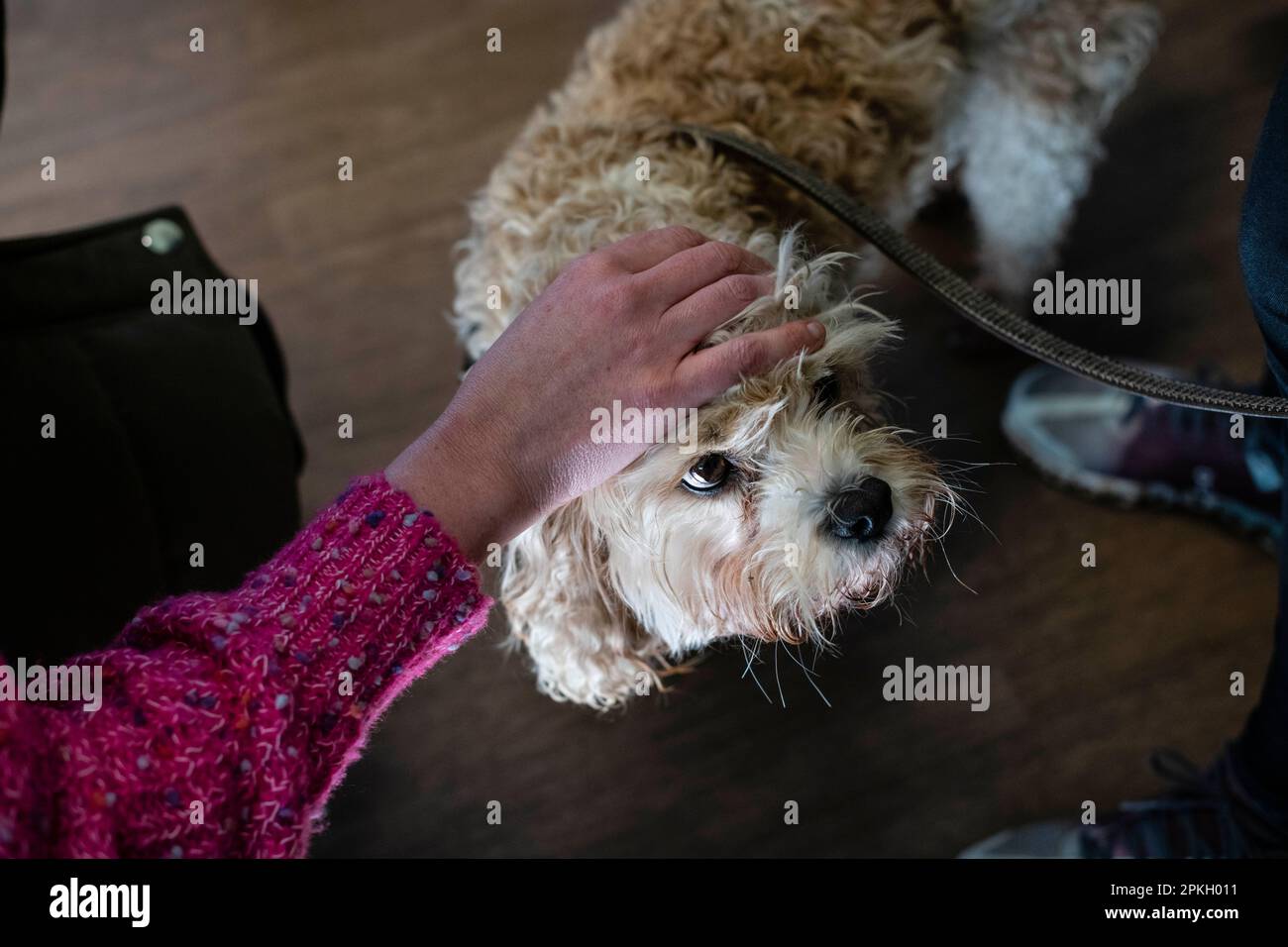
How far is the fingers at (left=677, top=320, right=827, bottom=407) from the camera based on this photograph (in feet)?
3.32

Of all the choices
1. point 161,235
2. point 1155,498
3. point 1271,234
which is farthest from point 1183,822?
point 161,235

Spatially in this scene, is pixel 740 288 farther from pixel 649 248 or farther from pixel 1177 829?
pixel 1177 829

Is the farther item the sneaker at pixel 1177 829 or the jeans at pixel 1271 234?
the sneaker at pixel 1177 829

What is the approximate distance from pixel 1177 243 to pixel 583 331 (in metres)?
1.82

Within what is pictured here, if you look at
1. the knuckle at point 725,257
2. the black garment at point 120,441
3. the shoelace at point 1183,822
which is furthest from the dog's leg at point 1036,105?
the black garment at point 120,441

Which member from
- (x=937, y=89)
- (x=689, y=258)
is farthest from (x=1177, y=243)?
(x=689, y=258)

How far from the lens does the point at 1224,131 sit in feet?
7.44

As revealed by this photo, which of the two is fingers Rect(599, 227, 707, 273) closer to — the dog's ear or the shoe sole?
the dog's ear

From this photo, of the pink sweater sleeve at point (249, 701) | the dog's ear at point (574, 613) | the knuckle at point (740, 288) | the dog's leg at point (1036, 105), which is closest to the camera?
the pink sweater sleeve at point (249, 701)

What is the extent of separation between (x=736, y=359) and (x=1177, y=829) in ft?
4.09

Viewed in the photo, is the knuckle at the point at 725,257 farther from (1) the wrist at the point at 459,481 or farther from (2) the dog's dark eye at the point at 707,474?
(1) the wrist at the point at 459,481

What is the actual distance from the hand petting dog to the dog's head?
73 millimetres

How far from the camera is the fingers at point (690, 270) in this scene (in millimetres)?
1006

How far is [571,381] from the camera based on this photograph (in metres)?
0.97
